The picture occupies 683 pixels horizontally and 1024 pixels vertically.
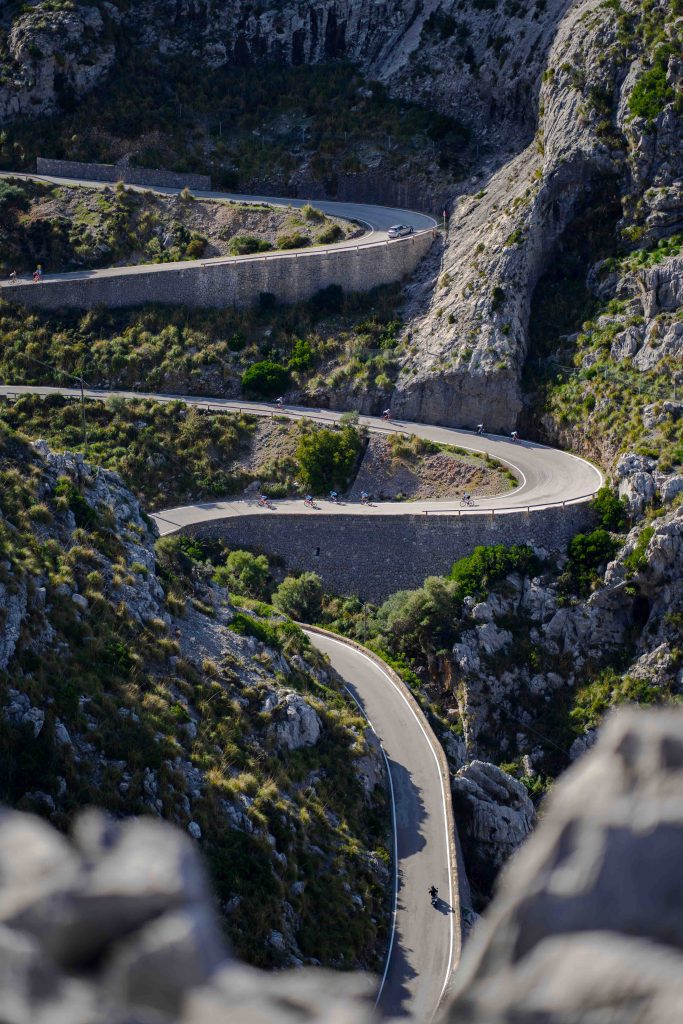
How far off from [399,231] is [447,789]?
124 feet

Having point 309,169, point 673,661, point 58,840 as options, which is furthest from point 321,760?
point 309,169

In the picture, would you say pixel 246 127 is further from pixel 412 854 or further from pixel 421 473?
pixel 412 854

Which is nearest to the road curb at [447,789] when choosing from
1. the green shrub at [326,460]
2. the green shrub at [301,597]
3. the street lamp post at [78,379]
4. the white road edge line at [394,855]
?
the green shrub at [301,597]

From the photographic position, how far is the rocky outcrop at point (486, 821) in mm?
32781

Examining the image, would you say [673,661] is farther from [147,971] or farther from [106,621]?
[147,971]

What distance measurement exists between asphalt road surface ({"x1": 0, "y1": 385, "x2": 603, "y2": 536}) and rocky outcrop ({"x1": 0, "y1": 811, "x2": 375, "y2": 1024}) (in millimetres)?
43166

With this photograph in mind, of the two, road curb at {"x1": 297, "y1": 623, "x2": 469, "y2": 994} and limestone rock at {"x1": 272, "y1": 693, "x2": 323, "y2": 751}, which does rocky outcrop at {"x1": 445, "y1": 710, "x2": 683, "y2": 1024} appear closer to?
road curb at {"x1": 297, "y1": 623, "x2": 469, "y2": 994}

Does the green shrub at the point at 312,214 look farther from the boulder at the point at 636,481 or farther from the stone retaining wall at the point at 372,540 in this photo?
the boulder at the point at 636,481

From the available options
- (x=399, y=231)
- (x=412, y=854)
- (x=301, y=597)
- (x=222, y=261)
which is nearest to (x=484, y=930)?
(x=412, y=854)

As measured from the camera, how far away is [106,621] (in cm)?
2838

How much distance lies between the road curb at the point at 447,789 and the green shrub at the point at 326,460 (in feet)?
29.5

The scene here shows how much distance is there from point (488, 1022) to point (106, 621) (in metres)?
25.6

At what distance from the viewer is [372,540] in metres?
48.2

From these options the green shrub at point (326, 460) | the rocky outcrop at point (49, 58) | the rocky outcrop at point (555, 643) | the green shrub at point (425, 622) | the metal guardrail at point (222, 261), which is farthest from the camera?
the rocky outcrop at point (49, 58)
